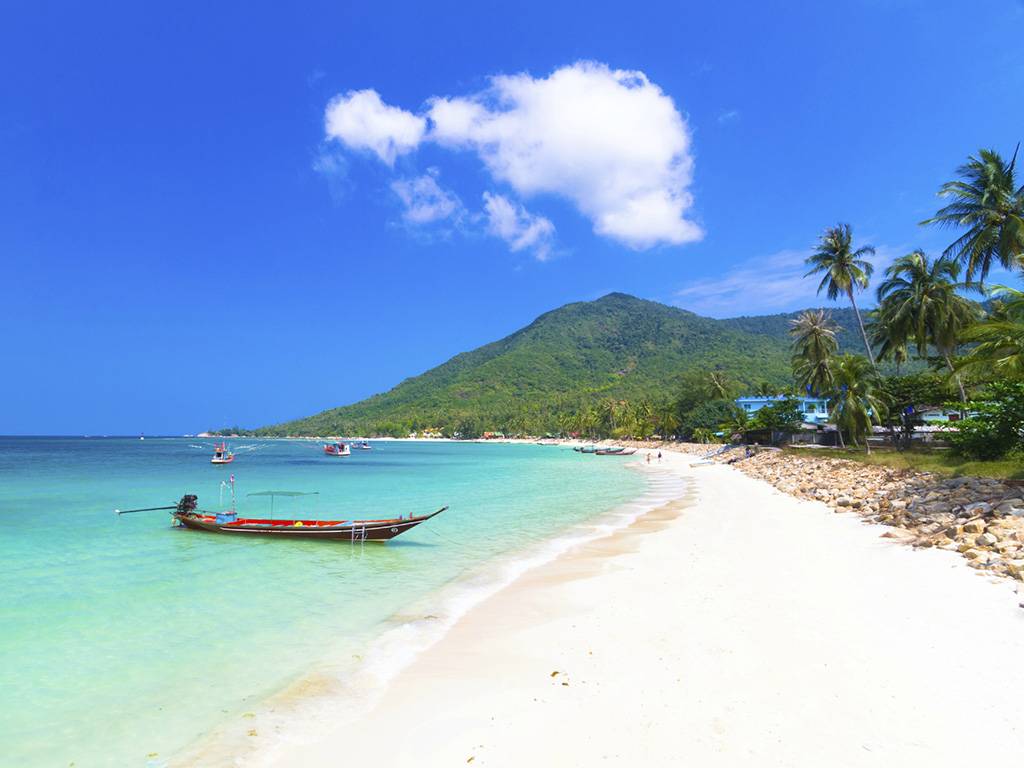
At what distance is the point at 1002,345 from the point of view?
13.9 metres

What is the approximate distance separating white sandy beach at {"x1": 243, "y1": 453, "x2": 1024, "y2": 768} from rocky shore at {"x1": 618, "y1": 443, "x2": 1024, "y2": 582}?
61 cm

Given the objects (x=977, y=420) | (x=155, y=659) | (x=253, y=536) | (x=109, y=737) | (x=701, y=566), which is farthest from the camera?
(x=977, y=420)

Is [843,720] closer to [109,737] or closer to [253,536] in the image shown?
[109,737]

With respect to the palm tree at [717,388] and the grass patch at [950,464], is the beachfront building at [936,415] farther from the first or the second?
the palm tree at [717,388]

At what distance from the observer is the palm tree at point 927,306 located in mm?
31219

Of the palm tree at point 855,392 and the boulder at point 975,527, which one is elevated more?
the palm tree at point 855,392

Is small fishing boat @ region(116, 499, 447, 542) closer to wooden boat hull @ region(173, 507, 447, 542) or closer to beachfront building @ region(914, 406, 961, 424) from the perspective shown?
wooden boat hull @ region(173, 507, 447, 542)

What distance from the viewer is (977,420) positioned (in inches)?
721

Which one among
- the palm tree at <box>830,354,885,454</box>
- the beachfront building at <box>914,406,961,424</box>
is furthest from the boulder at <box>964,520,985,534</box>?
the beachfront building at <box>914,406,961,424</box>

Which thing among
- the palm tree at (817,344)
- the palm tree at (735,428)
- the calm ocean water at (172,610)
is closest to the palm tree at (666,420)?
the palm tree at (735,428)

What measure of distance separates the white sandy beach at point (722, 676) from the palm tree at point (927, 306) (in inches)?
1131

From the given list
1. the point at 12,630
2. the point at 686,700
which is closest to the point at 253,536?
the point at 12,630

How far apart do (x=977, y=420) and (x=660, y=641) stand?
1853cm

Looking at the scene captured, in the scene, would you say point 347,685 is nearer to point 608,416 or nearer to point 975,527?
point 975,527
